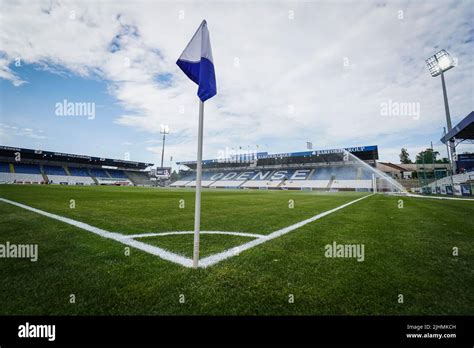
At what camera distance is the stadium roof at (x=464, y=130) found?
833 inches

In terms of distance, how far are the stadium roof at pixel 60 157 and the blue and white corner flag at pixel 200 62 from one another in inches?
2648

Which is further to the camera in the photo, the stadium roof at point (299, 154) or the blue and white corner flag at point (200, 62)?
the stadium roof at point (299, 154)

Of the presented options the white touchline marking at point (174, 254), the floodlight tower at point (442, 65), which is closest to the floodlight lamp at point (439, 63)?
the floodlight tower at point (442, 65)

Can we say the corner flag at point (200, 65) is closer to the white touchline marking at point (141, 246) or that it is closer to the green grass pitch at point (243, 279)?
the white touchline marking at point (141, 246)

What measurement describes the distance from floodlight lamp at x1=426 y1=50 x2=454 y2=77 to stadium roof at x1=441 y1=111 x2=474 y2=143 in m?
14.2

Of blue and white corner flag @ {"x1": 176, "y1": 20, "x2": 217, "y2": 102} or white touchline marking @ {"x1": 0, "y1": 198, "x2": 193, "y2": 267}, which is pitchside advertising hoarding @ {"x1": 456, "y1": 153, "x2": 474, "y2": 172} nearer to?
blue and white corner flag @ {"x1": 176, "y1": 20, "x2": 217, "y2": 102}

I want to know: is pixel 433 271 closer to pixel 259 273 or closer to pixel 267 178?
pixel 259 273

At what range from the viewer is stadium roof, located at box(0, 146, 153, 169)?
167ft

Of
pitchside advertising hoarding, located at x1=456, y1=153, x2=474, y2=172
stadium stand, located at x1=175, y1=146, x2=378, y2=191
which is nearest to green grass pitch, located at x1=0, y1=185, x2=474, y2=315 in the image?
pitchside advertising hoarding, located at x1=456, y1=153, x2=474, y2=172

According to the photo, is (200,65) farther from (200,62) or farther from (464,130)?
(464,130)

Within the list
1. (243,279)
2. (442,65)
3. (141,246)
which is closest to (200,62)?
(243,279)
